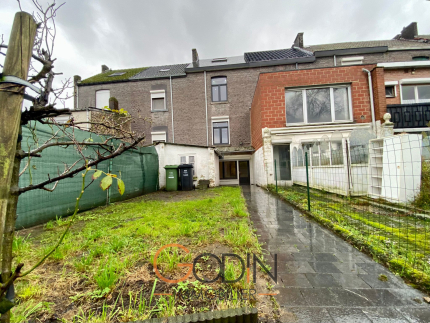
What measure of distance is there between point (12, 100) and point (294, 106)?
11037 millimetres

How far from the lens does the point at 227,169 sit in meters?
16.1

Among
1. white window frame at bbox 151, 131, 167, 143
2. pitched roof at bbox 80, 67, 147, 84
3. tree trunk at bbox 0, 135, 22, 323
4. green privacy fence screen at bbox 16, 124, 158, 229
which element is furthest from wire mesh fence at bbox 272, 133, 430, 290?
pitched roof at bbox 80, 67, 147, 84

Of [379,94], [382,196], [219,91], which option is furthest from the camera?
[219,91]

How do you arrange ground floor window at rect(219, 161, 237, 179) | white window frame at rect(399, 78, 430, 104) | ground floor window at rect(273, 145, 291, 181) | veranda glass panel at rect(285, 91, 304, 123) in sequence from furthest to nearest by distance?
1. ground floor window at rect(219, 161, 237, 179)
2. white window frame at rect(399, 78, 430, 104)
3. ground floor window at rect(273, 145, 291, 181)
4. veranda glass panel at rect(285, 91, 304, 123)

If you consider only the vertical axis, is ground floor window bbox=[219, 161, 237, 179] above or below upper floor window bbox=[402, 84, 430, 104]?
below

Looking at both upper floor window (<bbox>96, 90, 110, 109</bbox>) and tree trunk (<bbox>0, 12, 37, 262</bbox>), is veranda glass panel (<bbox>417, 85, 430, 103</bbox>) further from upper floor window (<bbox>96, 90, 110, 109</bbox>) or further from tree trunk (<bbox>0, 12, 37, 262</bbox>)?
upper floor window (<bbox>96, 90, 110, 109</bbox>)

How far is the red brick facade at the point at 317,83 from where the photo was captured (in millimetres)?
9852

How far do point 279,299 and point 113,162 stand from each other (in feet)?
21.6

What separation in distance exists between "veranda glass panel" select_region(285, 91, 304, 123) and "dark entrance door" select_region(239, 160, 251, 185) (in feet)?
20.3

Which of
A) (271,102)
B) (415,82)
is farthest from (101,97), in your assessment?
(415,82)

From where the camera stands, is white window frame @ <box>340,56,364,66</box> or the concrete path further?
white window frame @ <box>340,56,364,66</box>

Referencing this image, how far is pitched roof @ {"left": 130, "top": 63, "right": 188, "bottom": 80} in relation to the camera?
16.2 meters

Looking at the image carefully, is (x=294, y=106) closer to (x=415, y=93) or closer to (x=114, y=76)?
(x=415, y=93)

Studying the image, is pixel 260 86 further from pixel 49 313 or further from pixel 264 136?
pixel 49 313
